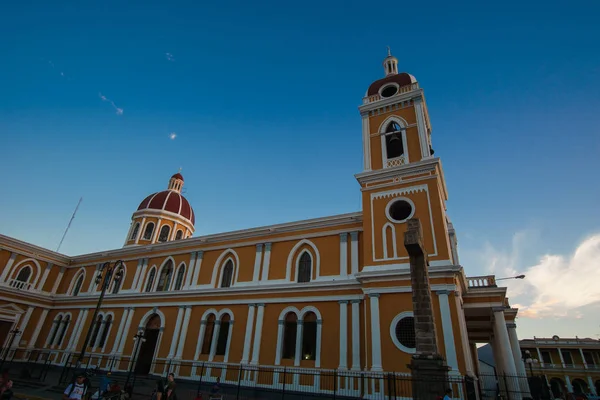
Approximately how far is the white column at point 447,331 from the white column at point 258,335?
31.9 ft

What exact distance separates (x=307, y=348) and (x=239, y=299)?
5319 mm

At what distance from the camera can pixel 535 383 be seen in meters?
14.1

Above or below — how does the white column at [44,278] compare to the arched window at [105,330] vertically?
above

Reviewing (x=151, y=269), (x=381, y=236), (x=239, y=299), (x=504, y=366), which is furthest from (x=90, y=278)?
(x=504, y=366)

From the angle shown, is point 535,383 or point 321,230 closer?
point 535,383

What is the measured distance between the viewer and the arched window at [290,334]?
57.0ft

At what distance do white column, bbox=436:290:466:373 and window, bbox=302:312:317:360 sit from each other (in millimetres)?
6537

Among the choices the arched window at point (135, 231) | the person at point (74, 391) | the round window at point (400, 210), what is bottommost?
the person at point (74, 391)

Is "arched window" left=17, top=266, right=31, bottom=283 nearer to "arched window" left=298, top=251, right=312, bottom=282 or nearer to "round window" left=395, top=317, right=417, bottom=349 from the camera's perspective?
"arched window" left=298, top=251, right=312, bottom=282

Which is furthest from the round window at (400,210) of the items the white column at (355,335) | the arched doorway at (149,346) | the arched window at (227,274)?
the arched doorway at (149,346)

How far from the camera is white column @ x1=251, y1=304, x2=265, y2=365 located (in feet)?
58.2

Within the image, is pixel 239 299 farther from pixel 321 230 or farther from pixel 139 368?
pixel 139 368

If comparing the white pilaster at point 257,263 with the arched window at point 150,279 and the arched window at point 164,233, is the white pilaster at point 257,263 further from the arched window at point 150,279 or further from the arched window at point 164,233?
the arched window at point 164,233

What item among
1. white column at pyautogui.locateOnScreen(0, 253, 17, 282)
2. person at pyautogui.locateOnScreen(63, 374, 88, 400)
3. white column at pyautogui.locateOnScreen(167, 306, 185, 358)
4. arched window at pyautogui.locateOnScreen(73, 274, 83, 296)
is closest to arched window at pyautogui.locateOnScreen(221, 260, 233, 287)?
white column at pyautogui.locateOnScreen(167, 306, 185, 358)
